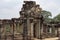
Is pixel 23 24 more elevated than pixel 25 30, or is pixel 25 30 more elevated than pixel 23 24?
pixel 23 24

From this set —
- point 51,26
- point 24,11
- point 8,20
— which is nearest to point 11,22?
point 8,20

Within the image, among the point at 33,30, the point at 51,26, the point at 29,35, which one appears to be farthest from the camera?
the point at 51,26

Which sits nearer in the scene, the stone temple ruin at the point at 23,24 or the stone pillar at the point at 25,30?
the stone pillar at the point at 25,30

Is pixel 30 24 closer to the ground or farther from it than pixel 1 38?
farther from it

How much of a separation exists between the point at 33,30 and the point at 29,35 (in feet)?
7.98

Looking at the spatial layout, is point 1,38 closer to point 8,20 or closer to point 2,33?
point 2,33

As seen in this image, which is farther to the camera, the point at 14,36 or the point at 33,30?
the point at 33,30

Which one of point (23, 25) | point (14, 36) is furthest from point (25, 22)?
point (14, 36)

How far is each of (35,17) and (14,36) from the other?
9.01 ft

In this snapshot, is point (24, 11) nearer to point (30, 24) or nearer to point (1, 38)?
point (30, 24)

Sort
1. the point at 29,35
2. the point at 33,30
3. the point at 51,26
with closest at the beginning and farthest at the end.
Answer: the point at 29,35 < the point at 33,30 < the point at 51,26

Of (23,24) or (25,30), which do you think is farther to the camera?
(23,24)

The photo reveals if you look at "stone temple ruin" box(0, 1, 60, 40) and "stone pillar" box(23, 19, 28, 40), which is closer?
"stone pillar" box(23, 19, 28, 40)

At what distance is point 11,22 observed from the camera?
20969 mm
